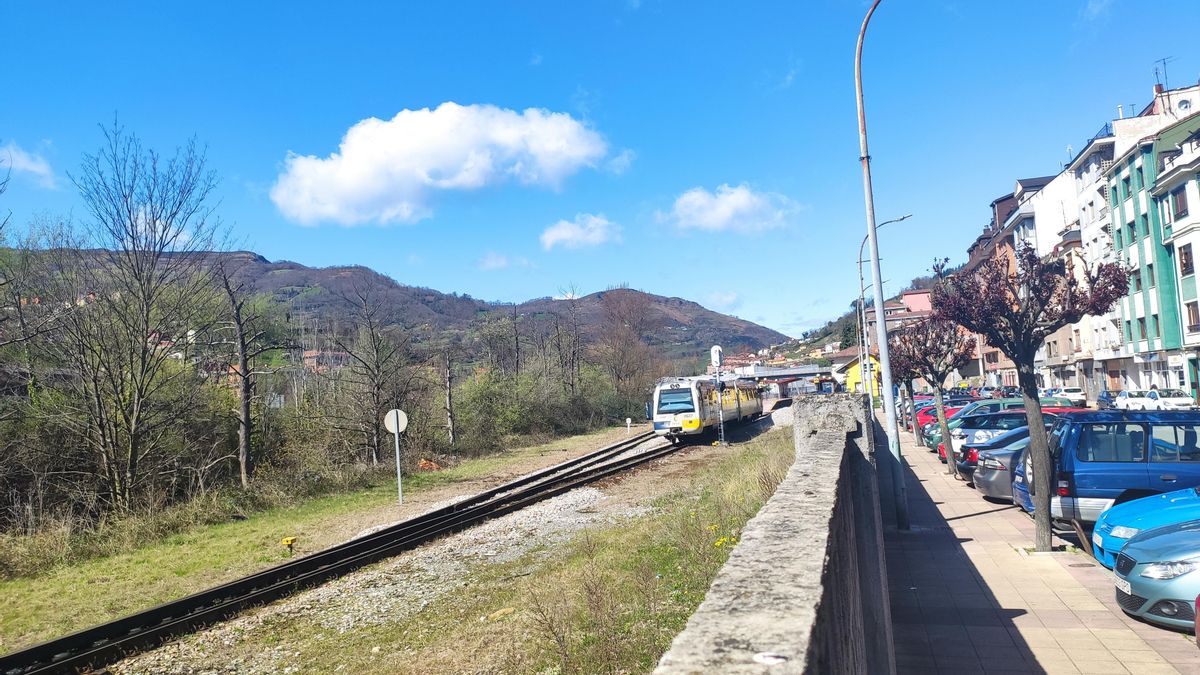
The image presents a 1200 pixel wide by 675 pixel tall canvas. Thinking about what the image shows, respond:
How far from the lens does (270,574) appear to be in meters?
11.2

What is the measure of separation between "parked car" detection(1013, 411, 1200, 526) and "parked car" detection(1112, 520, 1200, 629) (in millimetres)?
3367

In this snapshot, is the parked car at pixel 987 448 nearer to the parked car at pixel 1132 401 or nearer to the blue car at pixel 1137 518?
the blue car at pixel 1137 518

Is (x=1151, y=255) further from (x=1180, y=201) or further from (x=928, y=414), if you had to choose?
(x=928, y=414)

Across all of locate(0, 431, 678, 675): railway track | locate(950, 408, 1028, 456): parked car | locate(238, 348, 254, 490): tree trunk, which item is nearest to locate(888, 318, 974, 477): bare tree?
locate(950, 408, 1028, 456): parked car

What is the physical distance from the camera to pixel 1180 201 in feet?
118

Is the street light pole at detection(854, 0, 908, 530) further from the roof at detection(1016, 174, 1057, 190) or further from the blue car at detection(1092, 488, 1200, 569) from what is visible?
the roof at detection(1016, 174, 1057, 190)

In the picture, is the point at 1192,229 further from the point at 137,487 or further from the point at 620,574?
the point at 137,487

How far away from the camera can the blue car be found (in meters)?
7.52

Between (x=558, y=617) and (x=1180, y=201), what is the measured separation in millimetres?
40880

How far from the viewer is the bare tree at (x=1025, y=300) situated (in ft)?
41.7

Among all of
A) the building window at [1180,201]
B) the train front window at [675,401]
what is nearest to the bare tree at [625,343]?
the train front window at [675,401]

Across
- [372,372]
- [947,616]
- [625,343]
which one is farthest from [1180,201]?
[947,616]

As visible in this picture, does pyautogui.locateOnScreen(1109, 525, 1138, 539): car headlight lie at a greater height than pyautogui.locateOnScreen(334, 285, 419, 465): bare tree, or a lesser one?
lesser

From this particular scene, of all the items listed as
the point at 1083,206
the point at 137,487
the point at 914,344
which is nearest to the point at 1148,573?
the point at 137,487
